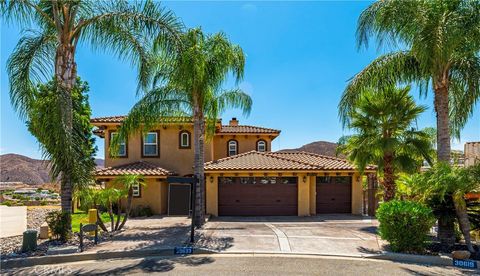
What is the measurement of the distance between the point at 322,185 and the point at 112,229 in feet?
38.9

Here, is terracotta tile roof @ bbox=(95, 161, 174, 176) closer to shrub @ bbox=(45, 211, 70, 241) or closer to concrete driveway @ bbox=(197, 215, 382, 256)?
concrete driveway @ bbox=(197, 215, 382, 256)

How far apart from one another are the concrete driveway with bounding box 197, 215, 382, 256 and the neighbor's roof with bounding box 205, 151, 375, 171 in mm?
2798

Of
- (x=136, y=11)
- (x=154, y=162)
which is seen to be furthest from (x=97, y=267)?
(x=154, y=162)

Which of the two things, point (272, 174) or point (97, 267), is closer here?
point (97, 267)

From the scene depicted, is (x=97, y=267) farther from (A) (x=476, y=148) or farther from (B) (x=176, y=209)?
(A) (x=476, y=148)

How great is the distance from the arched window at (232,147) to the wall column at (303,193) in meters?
6.57

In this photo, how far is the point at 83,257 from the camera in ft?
32.2

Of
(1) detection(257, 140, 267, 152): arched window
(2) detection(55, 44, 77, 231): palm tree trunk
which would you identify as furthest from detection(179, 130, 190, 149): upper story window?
(2) detection(55, 44, 77, 231): palm tree trunk

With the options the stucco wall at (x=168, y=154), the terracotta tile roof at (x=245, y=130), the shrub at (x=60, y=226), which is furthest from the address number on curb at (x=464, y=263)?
the terracotta tile roof at (x=245, y=130)

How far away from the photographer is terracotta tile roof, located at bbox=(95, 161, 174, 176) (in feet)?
63.4

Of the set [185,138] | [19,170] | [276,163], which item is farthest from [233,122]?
[19,170]

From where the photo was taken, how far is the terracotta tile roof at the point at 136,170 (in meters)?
19.3

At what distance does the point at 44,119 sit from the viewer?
10.6m

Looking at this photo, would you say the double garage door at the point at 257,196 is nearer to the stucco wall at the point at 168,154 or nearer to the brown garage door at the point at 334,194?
the brown garage door at the point at 334,194
